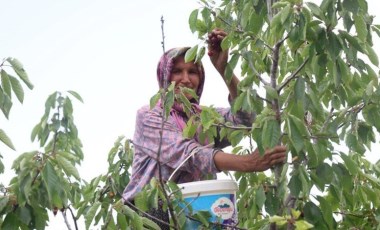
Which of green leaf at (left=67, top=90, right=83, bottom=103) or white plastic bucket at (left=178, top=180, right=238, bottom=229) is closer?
white plastic bucket at (left=178, top=180, right=238, bottom=229)

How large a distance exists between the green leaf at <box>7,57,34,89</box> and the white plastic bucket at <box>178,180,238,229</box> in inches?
26.9

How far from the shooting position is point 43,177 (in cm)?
236

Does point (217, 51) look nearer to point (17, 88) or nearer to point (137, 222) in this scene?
point (17, 88)

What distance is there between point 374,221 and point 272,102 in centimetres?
91

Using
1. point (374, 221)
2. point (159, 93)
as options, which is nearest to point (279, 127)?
point (159, 93)

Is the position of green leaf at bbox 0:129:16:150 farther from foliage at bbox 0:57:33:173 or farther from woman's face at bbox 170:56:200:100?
woman's face at bbox 170:56:200:100

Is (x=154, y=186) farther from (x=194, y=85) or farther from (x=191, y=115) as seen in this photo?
(x=194, y=85)

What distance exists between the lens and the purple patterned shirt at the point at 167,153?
9.11 feet

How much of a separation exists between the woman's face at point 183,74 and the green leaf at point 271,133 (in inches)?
26.9

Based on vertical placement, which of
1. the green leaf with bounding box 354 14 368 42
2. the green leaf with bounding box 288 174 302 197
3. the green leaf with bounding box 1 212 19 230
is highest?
the green leaf with bounding box 354 14 368 42

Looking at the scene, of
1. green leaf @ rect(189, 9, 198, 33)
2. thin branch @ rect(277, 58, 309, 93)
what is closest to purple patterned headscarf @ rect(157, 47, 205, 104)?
green leaf @ rect(189, 9, 198, 33)

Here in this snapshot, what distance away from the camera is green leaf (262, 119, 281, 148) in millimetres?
2453

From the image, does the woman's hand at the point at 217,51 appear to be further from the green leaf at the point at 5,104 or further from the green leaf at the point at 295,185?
the green leaf at the point at 5,104

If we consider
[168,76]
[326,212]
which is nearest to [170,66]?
[168,76]
